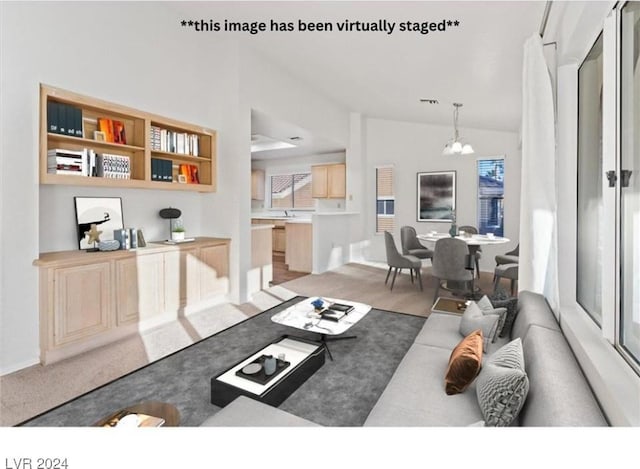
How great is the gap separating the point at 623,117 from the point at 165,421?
2256 millimetres

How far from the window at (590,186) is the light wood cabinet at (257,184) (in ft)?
23.6

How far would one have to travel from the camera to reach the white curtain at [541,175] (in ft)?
7.58

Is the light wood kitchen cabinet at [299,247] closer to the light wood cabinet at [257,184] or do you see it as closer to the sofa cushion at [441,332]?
the light wood cabinet at [257,184]

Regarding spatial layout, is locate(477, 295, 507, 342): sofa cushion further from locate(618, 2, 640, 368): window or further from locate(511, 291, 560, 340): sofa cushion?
locate(618, 2, 640, 368): window

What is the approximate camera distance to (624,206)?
1.47 m

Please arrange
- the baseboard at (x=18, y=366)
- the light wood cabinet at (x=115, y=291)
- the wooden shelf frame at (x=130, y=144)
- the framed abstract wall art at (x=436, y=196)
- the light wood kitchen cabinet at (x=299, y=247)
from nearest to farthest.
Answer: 1. the baseboard at (x=18, y=366)
2. the light wood cabinet at (x=115, y=291)
3. the wooden shelf frame at (x=130, y=144)
4. the light wood kitchen cabinet at (x=299, y=247)
5. the framed abstract wall art at (x=436, y=196)

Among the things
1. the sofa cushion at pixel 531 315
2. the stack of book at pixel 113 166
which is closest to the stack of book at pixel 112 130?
the stack of book at pixel 113 166

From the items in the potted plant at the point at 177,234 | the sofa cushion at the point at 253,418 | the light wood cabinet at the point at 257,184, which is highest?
the light wood cabinet at the point at 257,184

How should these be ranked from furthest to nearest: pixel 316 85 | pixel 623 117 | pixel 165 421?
pixel 316 85, pixel 623 117, pixel 165 421

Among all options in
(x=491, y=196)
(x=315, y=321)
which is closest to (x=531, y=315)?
(x=315, y=321)
